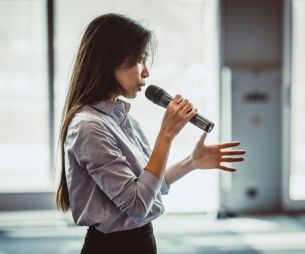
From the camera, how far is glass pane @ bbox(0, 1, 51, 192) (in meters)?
3.96

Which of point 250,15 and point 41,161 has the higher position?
point 250,15

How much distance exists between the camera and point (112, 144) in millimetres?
1067

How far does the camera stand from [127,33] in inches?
44.3

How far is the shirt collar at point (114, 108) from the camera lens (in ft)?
3.75

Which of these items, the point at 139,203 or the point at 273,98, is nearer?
the point at 139,203

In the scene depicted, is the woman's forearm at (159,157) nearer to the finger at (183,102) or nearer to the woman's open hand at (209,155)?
the finger at (183,102)

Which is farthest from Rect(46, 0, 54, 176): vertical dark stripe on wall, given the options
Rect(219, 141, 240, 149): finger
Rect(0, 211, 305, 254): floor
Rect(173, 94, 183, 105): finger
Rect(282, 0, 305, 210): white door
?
Rect(173, 94, 183, 105): finger

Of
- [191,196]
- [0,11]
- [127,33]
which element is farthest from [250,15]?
[127,33]

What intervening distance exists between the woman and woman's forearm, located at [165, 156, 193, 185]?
18cm

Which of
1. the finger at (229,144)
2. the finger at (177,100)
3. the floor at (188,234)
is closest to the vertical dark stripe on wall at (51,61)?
the floor at (188,234)

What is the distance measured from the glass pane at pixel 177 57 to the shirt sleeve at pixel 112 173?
9.51 feet

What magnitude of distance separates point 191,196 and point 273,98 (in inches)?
46.1

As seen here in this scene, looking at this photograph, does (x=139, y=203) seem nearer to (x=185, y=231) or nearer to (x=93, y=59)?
(x=93, y=59)

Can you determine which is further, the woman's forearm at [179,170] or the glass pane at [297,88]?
the glass pane at [297,88]
